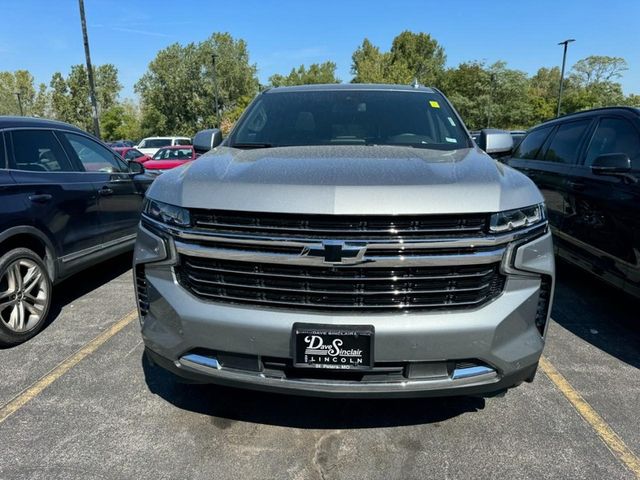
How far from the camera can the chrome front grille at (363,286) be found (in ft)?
7.25

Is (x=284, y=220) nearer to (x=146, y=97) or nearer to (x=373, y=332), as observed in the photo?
(x=373, y=332)

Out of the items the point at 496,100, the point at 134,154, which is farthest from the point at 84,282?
the point at 496,100

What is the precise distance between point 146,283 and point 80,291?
10.8ft

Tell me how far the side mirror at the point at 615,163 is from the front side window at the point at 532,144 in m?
2.03

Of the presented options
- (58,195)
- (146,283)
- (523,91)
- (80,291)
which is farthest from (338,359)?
(523,91)

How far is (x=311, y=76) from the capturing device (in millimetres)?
75625

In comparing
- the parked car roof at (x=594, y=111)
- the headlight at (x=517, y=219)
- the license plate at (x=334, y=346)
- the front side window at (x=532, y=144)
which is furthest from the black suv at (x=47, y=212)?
the parked car roof at (x=594, y=111)

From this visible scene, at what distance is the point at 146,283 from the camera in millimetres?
2445

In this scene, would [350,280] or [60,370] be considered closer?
[350,280]

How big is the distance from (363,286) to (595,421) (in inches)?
67.3

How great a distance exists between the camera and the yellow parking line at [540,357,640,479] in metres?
2.46

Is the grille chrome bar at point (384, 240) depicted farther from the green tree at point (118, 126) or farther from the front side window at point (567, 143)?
the green tree at point (118, 126)

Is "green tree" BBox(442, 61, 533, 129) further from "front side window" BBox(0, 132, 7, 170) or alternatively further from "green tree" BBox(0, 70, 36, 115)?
"green tree" BBox(0, 70, 36, 115)

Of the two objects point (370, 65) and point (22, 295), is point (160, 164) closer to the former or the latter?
point (22, 295)
